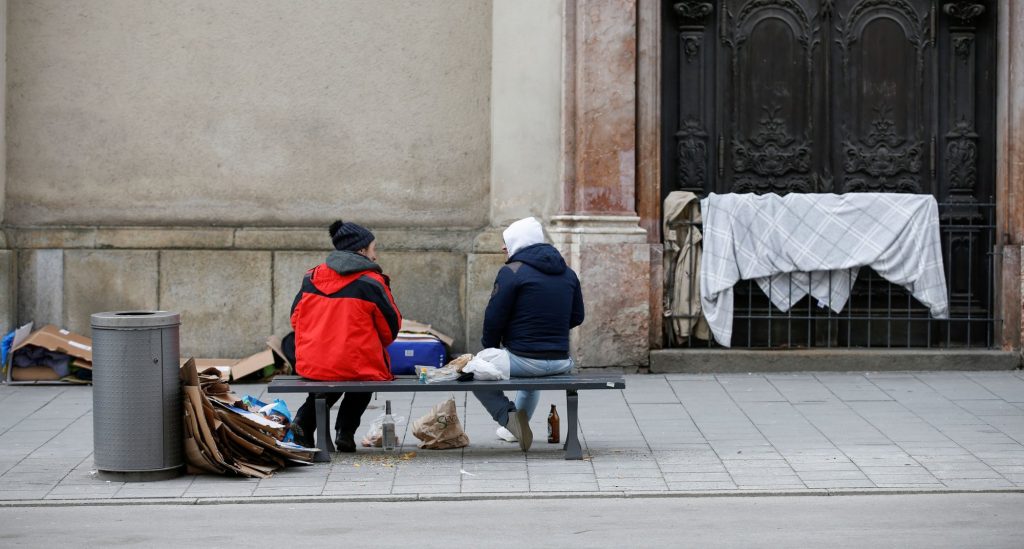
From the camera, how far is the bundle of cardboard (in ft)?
25.8

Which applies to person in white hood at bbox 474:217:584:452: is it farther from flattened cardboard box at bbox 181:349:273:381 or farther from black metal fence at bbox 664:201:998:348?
black metal fence at bbox 664:201:998:348

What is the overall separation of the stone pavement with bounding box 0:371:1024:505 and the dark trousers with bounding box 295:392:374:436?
8.5 inches

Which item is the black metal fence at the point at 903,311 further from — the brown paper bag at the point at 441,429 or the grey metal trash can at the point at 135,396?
the grey metal trash can at the point at 135,396

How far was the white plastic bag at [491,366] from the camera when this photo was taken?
841 cm

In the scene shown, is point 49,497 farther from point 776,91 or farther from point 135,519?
point 776,91

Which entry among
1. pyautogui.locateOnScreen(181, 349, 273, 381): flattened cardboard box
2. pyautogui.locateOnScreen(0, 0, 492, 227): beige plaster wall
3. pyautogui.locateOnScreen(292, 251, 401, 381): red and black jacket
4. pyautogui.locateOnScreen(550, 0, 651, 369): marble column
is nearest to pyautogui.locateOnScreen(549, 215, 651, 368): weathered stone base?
pyautogui.locateOnScreen(550, 0, 651, 369): marble column

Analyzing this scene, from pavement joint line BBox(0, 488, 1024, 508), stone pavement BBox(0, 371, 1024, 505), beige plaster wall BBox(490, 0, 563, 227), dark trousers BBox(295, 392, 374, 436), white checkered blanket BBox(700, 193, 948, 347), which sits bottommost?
pavement joint line BBox(0, 488, 1024, 508)

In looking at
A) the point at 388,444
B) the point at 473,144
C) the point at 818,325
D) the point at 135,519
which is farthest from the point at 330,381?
the point at 818,325

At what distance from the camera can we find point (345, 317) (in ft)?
27.1

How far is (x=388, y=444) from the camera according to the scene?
8719 mm

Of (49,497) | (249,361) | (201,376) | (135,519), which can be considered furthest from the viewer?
(249,361)

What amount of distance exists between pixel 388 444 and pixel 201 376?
3.99ft

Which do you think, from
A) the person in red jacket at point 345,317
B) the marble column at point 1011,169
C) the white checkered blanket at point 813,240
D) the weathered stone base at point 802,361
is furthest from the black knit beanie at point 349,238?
the marble column at point 1011,169

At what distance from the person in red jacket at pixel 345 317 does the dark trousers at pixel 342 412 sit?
2.0 inches
